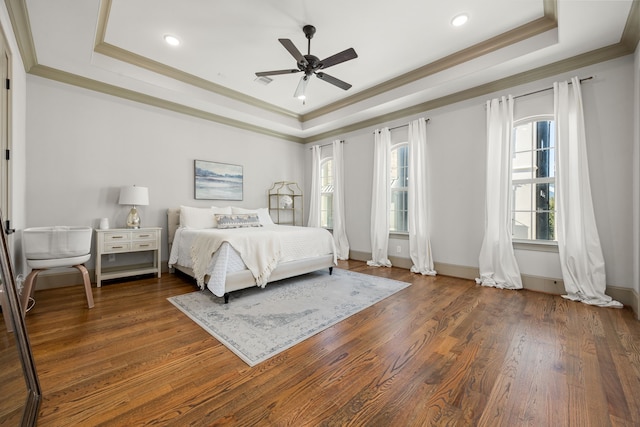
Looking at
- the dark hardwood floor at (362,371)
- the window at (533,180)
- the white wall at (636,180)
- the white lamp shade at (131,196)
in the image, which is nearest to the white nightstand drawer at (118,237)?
the white lamp shade at (131,196)

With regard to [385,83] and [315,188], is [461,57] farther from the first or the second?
[315,188]

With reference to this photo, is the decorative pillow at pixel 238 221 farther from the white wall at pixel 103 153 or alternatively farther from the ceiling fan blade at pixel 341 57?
the ceiling fan blade at pixel 341 57

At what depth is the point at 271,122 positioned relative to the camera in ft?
17.0

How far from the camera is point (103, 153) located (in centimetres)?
380

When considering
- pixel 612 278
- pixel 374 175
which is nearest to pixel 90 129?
pixel 374 175

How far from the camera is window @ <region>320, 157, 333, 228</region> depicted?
600cm

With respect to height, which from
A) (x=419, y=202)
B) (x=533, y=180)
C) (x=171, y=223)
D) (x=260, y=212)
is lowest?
(x=171, y=223)

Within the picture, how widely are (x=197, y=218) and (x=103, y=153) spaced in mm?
1509

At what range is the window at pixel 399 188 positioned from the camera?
188 inches

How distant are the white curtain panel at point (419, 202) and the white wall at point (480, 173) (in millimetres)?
124

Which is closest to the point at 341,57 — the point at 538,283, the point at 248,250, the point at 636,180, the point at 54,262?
the point at 248,250

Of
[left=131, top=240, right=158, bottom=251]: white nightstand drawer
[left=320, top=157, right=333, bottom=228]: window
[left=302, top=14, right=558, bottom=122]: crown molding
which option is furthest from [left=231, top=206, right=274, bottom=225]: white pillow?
[left=302, top=14, right=558, bottom=122]: crown molding

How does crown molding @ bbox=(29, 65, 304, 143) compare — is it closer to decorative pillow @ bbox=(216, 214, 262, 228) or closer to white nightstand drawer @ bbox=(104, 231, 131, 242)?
decorative pillow @ bbox=(216, 214, 262, 228)

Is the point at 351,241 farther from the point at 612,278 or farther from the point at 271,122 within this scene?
the point at 612,278
